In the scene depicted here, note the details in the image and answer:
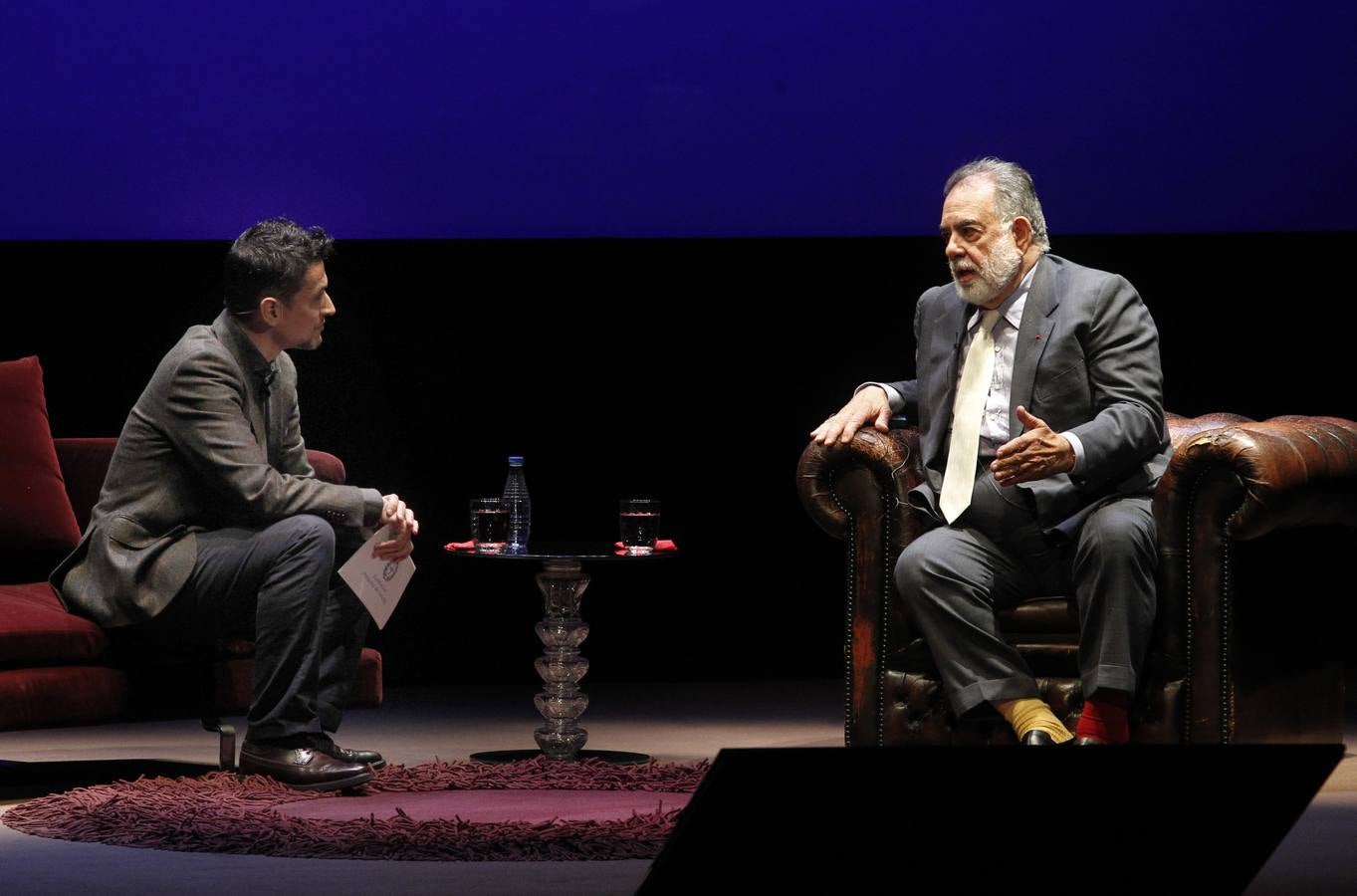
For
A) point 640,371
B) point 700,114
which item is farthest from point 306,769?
point 700,114

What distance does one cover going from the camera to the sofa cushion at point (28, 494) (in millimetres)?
3727

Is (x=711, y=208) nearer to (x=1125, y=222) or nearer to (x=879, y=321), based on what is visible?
(x=879, y=321)

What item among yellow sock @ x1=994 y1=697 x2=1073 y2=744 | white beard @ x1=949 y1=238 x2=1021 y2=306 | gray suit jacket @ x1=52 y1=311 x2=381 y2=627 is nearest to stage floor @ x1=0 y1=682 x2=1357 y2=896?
yellow sock @ x1=994 y1=697 x2=1073 y2=744

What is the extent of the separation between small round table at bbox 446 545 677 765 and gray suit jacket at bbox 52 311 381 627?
0.49 m

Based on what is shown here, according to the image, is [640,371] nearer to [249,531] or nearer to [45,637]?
[249,531]

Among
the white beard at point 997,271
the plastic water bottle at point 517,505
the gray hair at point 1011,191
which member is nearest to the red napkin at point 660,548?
the plastic water bottle at point 517,505

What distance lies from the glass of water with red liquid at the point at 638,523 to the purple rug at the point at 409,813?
472mm

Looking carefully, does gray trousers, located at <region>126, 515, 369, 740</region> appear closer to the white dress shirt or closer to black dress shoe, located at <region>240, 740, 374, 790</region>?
black dress shoe, located at <region>240, 740, 374, 790</region>

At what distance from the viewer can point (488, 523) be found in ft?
12.6

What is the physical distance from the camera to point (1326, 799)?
10.5ft

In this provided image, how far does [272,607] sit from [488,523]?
2.28 feet

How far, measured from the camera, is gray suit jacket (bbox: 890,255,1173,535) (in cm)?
315

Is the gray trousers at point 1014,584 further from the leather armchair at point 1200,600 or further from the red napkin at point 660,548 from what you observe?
the red napkin at point 660,548

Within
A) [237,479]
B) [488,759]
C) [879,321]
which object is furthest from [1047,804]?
[879,321]
